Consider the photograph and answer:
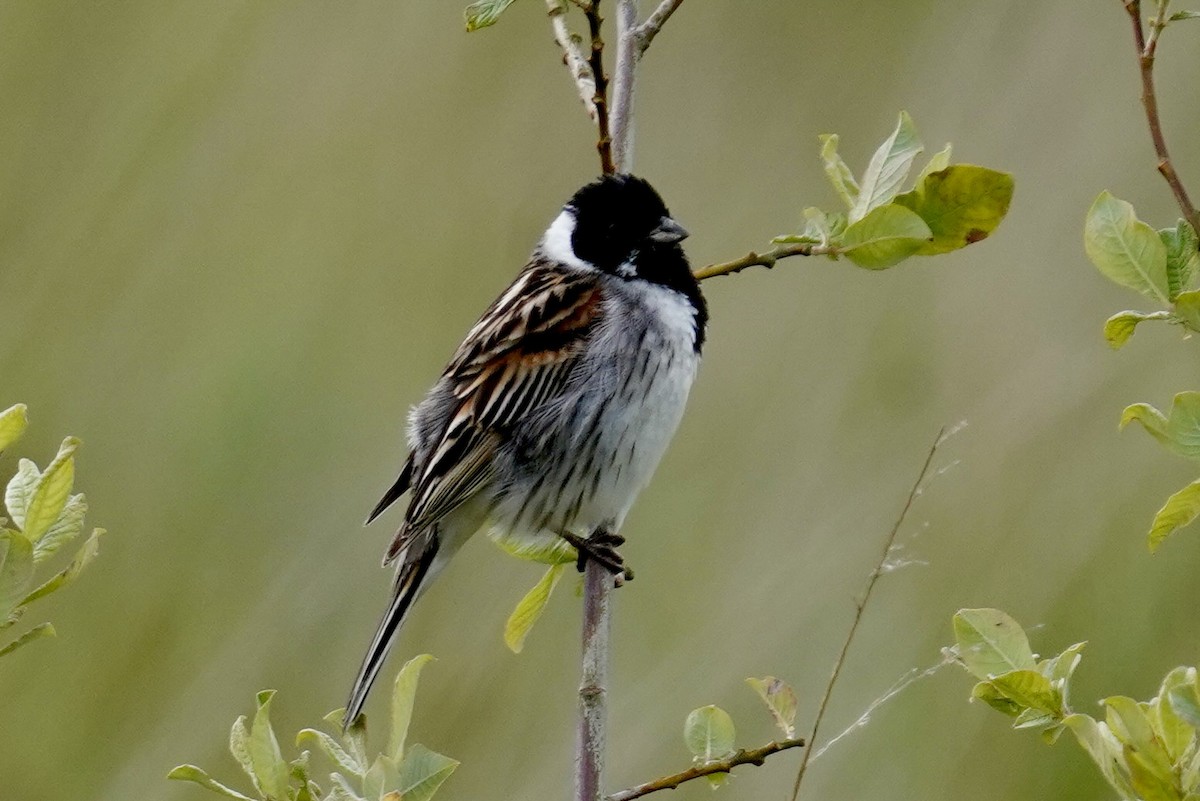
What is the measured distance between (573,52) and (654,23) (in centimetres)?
20

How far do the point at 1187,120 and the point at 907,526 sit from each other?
1.11 meters

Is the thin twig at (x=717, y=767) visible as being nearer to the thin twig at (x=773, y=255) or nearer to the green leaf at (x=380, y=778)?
the green leaf at (x=380, y=778)

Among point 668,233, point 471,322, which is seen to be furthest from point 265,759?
point 471,322

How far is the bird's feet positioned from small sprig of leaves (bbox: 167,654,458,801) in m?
0.73

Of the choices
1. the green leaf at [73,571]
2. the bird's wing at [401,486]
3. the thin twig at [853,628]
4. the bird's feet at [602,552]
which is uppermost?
the green leaf at [73,571]

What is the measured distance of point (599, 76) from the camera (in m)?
1.70

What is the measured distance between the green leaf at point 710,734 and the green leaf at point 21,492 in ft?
2.29

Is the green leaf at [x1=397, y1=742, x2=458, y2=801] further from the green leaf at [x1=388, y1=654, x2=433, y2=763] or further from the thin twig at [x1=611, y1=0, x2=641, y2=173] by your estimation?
the thin twig at [x1=611, y1=0, x2=641, y2=173]

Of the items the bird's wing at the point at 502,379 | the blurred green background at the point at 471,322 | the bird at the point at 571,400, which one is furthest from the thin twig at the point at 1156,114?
the blurred green background at the point at 471,322

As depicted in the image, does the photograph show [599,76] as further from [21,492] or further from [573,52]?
[21,492]

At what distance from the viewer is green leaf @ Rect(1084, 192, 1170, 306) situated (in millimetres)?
1226

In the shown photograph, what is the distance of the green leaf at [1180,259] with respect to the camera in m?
1.24

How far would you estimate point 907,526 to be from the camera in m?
3.09

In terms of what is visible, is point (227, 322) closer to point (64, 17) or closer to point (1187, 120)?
point (64, 17)
